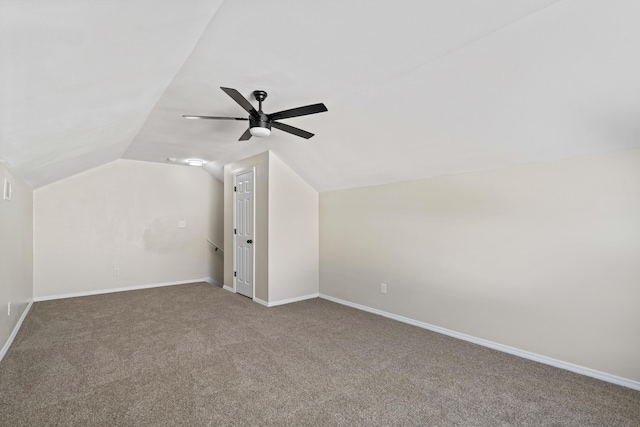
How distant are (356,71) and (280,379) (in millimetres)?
2475

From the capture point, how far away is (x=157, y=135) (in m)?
4.30

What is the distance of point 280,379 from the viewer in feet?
8.32

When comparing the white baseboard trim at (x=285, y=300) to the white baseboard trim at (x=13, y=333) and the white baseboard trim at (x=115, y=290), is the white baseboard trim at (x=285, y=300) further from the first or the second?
the white baseboard trim at (x=13, y=333)

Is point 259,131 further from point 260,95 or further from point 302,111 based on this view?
point 302,111

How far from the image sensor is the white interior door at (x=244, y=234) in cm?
516

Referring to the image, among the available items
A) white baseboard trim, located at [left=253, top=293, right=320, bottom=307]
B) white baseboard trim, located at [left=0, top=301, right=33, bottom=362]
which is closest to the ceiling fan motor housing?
white baseboard trim, located at [left=253, top=293, right=320, bottom=307]

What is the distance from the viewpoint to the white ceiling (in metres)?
1.59

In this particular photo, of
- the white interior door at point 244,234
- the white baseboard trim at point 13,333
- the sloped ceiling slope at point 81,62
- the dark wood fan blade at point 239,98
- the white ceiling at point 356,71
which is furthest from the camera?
the white interior door at point 244,234

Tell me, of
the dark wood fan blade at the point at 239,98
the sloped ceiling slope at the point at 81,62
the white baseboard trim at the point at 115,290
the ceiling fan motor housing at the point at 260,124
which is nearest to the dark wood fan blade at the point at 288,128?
the ceiling fan motor housing at the point at 260,124

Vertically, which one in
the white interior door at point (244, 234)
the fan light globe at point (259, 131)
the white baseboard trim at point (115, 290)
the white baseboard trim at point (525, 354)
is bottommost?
the white baseboard trim at point (115, 290)

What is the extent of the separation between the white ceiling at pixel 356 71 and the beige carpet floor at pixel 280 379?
5.96 ft

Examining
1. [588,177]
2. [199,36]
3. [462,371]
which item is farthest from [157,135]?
[588,177]

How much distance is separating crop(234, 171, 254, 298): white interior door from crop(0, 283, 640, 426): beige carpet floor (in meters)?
1.30

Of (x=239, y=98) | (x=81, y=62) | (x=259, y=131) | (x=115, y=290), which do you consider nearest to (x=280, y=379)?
(x=259, y=131)
